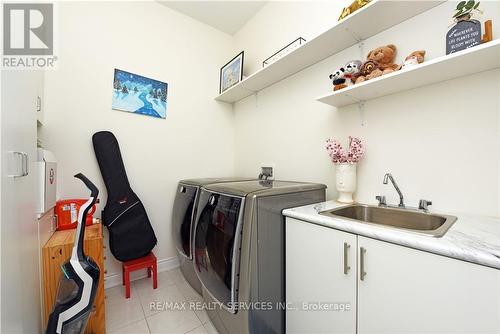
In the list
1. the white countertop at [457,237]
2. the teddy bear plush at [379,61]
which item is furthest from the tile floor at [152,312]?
the teddy bear plush at [379,61]

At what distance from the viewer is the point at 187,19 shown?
249cm

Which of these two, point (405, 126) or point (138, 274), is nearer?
point (405, 126)

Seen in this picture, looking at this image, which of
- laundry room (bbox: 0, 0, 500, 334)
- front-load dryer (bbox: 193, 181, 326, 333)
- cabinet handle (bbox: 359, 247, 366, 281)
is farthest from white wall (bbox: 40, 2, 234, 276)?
cabinet handle (bbox: 359, 247, 366, 281)

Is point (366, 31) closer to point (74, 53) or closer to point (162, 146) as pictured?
point (162, 146)

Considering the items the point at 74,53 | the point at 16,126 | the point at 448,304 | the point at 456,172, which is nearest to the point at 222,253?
the point at 448,304

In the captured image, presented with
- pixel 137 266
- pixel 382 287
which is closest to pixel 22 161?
pixel 137 266

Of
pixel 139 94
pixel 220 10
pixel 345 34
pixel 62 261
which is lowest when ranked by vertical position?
pixel 62 261

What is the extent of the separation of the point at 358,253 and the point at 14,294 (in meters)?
1.47

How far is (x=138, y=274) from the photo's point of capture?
83.2 inches

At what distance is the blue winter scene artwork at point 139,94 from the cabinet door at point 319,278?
1.87m

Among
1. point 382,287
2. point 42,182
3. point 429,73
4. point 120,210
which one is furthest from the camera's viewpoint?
point 120,210

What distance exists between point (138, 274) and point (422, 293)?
235cm

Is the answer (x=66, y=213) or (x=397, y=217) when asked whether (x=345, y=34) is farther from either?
(x=66, y=213)

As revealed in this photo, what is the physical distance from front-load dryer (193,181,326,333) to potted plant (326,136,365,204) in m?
0.23
